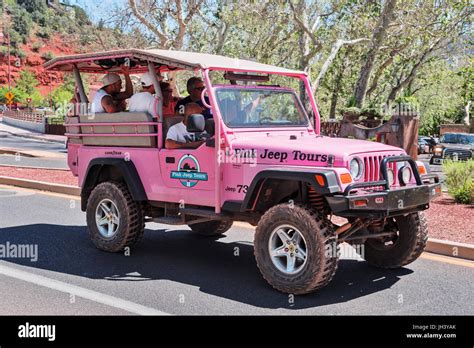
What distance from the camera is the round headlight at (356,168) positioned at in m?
5.81

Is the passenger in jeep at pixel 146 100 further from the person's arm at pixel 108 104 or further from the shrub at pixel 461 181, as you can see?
the shrub at pixel 461 181

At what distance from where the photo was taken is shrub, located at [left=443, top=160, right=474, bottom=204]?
10.8 m

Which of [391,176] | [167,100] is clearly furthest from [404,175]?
[167,100]

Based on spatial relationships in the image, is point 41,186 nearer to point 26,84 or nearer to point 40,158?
point 40,158

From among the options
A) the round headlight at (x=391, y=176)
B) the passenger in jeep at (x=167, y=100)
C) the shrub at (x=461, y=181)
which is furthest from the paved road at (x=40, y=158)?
the round headlight at (x=391, y=176)

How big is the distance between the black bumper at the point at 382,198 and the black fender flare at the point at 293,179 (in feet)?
0.41

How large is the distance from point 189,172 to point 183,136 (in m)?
0.48

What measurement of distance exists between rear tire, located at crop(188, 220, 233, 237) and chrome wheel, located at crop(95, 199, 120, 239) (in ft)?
4.50

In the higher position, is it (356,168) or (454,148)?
(356,168)

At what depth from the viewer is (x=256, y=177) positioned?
6008mm

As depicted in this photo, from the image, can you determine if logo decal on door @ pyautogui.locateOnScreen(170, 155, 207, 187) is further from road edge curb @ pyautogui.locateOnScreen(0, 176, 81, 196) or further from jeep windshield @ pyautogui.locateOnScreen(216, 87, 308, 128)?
road edge curb @ pyautogui.locateOnScreen(0, 176, 81, 196)

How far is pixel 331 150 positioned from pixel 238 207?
3.86ft

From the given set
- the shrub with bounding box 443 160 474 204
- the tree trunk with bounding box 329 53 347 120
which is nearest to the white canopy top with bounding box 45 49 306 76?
the shrub with bounding box 443 160 474 204

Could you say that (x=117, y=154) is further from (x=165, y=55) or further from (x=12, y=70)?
(x=12, y=70)
